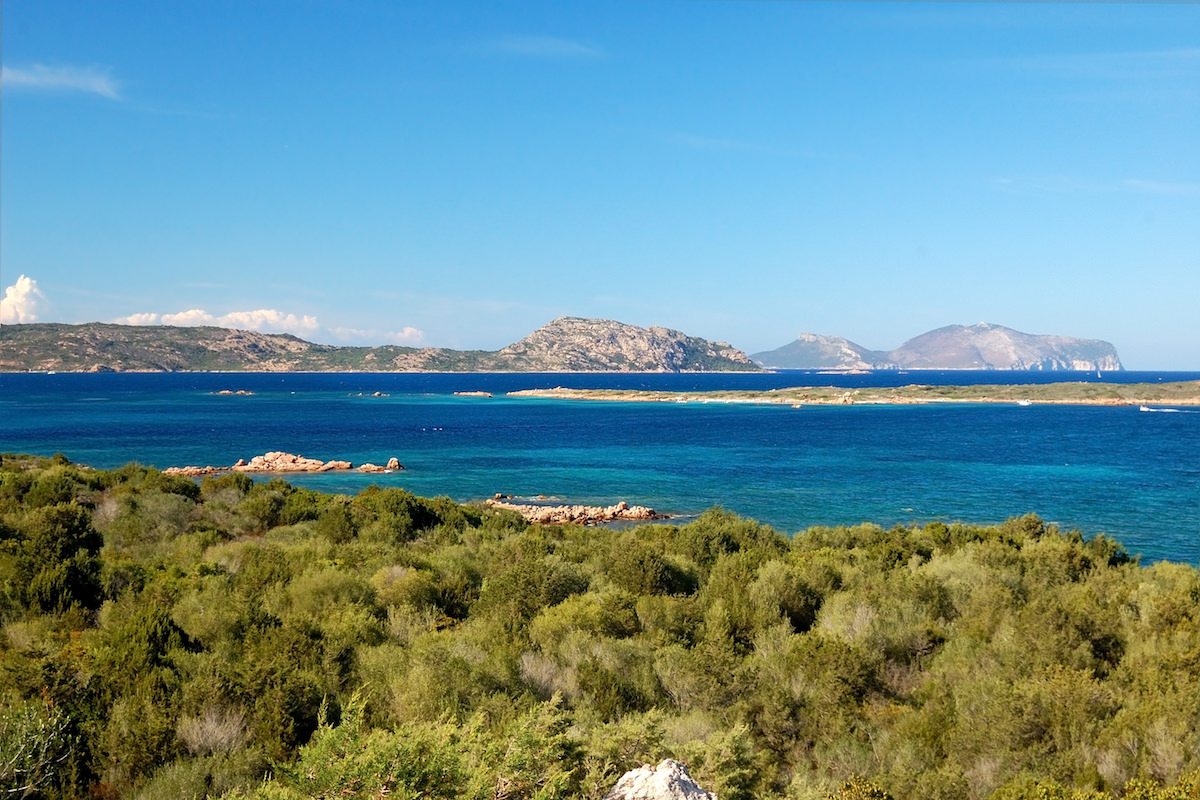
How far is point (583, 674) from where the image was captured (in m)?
9.68

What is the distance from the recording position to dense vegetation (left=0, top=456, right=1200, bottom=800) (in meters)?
7.21

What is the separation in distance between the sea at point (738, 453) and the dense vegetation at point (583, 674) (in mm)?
18624

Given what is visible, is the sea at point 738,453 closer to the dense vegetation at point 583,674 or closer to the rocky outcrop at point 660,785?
the dense vegetation at point 583,674

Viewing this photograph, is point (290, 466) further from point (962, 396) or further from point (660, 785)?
point (962, 396)

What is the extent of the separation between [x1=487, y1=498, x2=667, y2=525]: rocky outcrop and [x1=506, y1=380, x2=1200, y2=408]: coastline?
9154 cm

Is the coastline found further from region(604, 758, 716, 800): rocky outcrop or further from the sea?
region(604, 758, 716, 800): rocky outcrop

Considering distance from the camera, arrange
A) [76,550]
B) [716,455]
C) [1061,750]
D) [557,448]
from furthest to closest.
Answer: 1. [557,448]
2. [716,455]
3. [76,550]
4. [1061,750]

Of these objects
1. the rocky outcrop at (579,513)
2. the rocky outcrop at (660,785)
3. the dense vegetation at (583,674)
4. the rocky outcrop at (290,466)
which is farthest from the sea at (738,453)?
the rocky outcrop at (660,785)

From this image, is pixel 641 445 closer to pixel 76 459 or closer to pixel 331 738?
pixel 76 459

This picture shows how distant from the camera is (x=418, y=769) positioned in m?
6.32

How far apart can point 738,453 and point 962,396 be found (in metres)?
92.1

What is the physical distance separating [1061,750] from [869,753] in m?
1.95

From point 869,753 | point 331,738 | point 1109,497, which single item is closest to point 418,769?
point 331,738

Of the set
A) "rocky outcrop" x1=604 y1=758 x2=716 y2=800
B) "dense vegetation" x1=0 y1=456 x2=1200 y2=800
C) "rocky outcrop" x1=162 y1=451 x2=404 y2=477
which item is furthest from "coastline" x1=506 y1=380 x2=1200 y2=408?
"rocky outcrop" x1=604 y1=758 x2=716 y2=800
